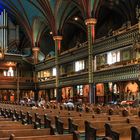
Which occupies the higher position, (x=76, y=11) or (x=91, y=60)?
(x=76, y=11)

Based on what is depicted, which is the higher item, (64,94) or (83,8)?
(83,8)

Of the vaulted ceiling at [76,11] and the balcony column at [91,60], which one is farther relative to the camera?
the vaulted ceiling at [76,11]

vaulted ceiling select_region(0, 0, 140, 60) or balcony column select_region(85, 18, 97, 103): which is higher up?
vaulted ceiling select_region(0, 0, 140, 60)

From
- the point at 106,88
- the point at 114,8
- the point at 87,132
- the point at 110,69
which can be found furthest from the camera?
the point at 114,8

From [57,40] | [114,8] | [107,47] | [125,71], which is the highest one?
[114,8]

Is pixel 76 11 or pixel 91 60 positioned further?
pixel 76 11

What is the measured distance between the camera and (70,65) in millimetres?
45938

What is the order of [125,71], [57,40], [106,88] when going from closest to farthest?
[125,71], [106,88], [57,40]

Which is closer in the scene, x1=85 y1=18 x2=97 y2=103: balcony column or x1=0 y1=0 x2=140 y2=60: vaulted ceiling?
x1=85 y1=18 x2=97 y2=103: balcony column

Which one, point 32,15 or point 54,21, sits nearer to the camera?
point 54,21

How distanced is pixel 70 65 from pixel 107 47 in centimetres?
1378

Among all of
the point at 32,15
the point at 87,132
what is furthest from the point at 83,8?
the point at 87,132

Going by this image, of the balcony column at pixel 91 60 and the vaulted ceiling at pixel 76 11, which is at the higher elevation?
the vaulted ceiling at pixel 76 11

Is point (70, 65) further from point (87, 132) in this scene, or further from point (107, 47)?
point (87, 132)
